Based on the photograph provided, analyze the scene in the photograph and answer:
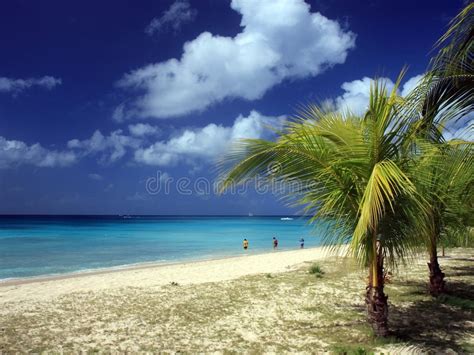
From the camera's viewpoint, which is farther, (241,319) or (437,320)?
(241,319)

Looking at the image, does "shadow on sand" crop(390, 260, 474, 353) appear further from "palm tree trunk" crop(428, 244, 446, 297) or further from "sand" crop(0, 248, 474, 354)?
"palm tree trunk" crop(428, 244, 446, 297)

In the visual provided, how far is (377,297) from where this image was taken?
5.15 meters

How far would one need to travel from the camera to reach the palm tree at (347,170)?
471 cm

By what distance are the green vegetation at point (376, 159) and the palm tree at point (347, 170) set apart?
1 cm

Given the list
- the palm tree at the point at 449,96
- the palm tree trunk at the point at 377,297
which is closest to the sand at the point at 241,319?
the palm tree trunk at the point at 377,297

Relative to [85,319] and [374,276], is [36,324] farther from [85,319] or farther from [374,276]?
[374,276]

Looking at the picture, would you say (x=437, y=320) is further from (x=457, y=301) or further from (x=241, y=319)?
(x=241, y=319)

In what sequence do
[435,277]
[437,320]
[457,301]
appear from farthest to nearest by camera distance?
[435,277] → [457,301] → [437,320]

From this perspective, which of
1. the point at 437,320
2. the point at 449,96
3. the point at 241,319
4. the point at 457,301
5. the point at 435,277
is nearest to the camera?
the point at 449,96

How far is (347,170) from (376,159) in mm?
402

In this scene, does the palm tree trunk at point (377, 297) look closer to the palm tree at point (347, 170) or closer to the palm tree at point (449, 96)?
the palm tree at point (347, 170)

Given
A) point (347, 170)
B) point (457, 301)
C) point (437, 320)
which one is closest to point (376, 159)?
point (347, 170)

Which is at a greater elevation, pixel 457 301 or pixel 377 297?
pixel 377 297

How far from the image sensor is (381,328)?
5.22 metres
